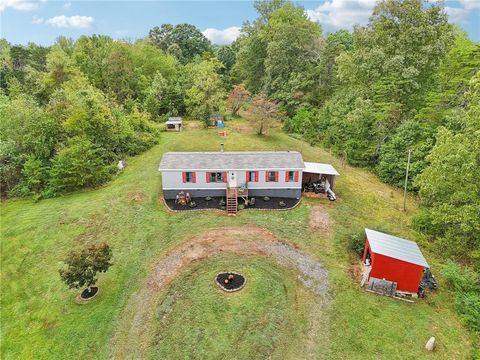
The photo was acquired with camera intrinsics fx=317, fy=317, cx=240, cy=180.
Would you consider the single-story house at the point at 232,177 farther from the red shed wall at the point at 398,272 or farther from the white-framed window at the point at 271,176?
the red shed wall at the point at 398,272

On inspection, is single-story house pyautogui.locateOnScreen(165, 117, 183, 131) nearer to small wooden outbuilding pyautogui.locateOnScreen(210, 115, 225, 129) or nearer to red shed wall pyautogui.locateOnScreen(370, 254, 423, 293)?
small wooden outbuilding pyautogui.locateOnScreen(210, 115, 225, 129)

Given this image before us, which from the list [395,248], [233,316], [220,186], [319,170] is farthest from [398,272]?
[220,186]

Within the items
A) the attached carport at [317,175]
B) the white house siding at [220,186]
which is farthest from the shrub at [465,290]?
the white house siding at [220,186]

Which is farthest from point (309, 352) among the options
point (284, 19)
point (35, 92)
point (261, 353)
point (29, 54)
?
point (29, 54)

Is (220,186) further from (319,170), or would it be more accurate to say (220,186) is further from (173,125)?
(173,125)

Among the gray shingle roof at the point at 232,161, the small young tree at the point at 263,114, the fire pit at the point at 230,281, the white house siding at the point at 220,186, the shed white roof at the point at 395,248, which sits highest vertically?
→ the small young tree at the point at 263,114

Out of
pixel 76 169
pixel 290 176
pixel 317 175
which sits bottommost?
pixel 317 175
